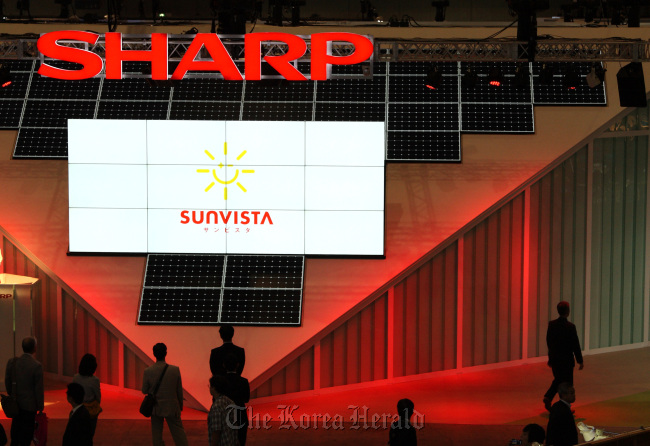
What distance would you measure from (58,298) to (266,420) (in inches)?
144

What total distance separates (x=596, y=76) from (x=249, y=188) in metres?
5.01

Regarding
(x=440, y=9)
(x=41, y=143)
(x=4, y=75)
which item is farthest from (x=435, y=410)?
(x=440, y=9)

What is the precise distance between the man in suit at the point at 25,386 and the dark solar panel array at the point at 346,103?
4.76 metres

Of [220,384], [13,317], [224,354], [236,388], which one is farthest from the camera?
[13,317]

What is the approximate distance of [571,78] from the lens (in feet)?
36.2

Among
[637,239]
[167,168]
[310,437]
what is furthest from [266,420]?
[637,239]

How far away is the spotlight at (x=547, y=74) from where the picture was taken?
37.3 ft

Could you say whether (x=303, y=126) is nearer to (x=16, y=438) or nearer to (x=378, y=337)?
(x=378, y=337)

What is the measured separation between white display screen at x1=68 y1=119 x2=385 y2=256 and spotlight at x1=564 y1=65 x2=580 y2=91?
2581 mm

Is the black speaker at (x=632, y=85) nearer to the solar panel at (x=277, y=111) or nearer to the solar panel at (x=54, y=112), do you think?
the solar panel at (x=277, y=111)

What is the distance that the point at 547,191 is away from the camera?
11.9 m

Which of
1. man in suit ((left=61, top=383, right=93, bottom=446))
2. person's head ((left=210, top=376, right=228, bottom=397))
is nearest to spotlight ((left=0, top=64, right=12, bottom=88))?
man in suit ((left=61, top=383, right=93, bottom=446))

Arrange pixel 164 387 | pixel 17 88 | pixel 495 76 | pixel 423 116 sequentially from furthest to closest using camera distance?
pixel 17 88 → pixel 423 116 → pixel 495 76 → pixel 164 387

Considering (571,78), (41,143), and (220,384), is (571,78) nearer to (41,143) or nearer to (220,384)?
(220,384)
